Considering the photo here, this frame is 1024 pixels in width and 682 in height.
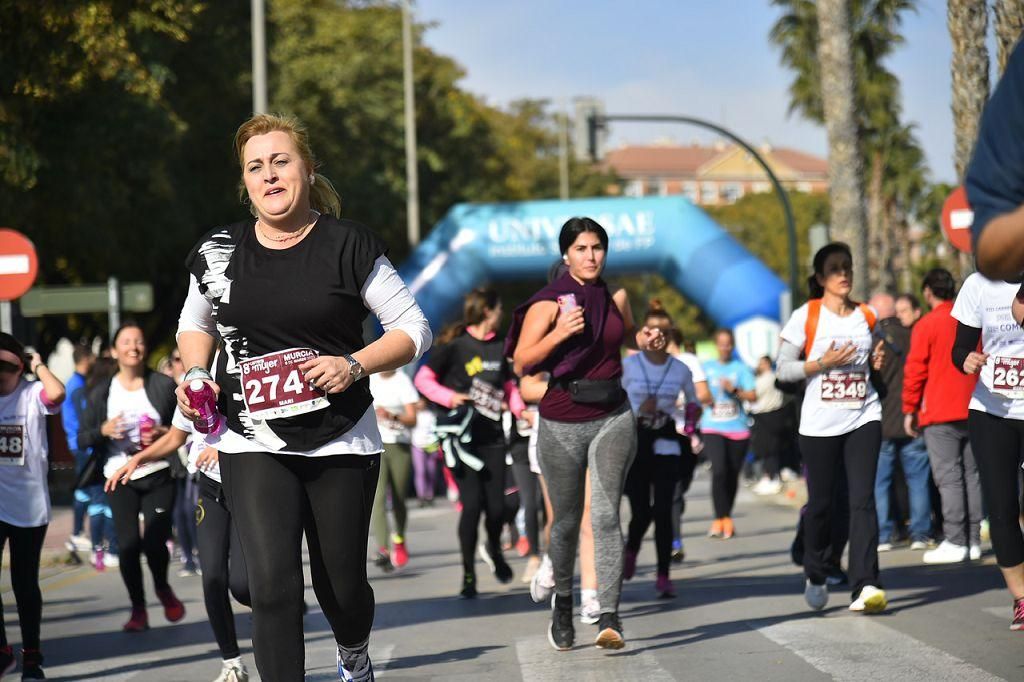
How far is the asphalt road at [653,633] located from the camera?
23.6ft

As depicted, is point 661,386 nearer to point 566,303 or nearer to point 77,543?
point 566,303

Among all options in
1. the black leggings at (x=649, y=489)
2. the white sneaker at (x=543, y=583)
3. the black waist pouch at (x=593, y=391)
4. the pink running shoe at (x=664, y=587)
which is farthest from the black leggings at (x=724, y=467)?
the black waist pouch at (x=593, y=391)

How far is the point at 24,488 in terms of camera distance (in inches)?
315

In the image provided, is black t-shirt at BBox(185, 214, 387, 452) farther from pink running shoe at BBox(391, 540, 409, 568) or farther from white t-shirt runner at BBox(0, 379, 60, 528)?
pink running shoe at BBox(391, 540, 409, 568)

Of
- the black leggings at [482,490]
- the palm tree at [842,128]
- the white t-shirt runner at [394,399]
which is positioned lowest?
the black leggings at [482,490]

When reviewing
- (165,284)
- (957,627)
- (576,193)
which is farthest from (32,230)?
(576,193)

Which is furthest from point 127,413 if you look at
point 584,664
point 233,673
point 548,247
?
point 548,247

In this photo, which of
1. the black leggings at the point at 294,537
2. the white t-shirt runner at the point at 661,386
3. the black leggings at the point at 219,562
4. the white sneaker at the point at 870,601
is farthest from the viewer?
the white t-shirt runner at the point at 661,386

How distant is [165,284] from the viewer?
121 feet

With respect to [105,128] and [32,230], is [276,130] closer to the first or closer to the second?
[105,128]

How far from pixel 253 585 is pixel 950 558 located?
310 inches

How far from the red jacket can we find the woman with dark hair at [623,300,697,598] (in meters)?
1.74

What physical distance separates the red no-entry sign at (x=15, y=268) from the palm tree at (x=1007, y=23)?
8.43 m

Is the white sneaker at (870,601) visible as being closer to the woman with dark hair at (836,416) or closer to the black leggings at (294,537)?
the woman with dark hair at (836,416)
